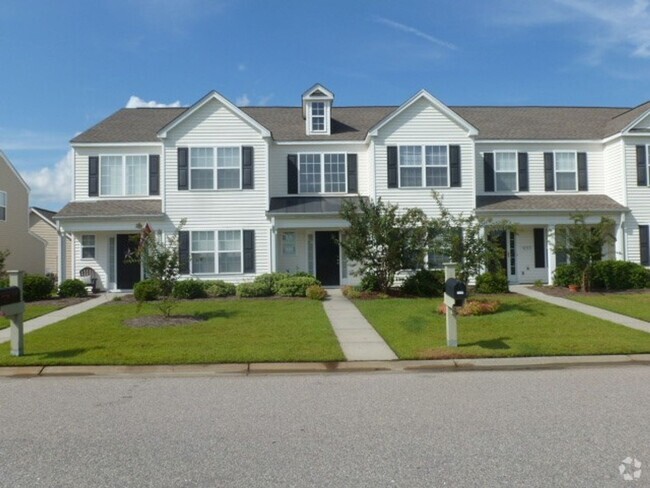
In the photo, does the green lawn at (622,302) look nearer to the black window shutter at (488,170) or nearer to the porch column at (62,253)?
the black window shutter at (488,170)

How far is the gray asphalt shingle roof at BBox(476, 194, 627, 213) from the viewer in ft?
68.9

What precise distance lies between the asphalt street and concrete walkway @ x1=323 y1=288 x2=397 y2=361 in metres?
1.43

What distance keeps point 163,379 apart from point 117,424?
7.70 feet

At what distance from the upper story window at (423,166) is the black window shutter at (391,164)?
0.80 ft

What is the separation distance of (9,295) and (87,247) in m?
13.0

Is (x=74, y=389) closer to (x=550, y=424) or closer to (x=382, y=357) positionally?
(x=382, y=357)

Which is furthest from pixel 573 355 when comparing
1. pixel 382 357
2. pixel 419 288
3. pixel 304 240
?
pixel 304 240

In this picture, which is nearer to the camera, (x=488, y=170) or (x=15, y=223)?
(x=488, y=170)

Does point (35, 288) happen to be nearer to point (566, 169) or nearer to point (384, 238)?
point (384, 238)

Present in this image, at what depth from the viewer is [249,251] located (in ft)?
69.1

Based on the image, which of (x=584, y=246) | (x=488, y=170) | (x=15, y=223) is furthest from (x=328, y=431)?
(x=15, y=223)

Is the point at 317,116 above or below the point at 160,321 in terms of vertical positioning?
above

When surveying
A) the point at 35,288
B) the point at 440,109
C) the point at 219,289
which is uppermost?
the point at 440,109

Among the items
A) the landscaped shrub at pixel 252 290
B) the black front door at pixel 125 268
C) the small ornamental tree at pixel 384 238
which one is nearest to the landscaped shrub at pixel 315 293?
the small ornamental tree at pixel 384 238
